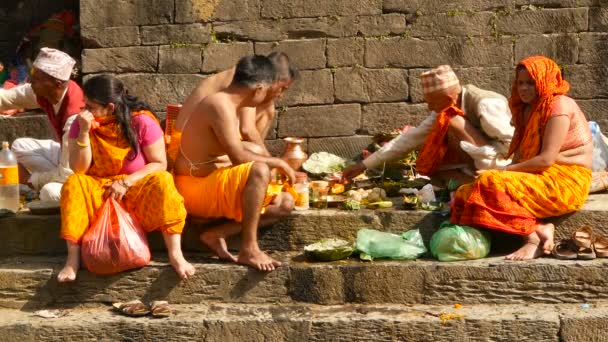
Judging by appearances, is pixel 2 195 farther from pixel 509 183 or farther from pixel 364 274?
pixel 509 183

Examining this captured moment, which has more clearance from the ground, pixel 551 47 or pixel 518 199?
pixel 551 47

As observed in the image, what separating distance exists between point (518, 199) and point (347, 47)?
8.70 ft

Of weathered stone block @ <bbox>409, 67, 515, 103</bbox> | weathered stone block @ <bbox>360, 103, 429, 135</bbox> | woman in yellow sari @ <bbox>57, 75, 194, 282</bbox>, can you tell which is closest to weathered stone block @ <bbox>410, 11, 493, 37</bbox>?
weathered stone block @ <bbox>409, 67, 515, 103</bbox>

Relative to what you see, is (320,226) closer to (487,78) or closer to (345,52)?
(345,52)

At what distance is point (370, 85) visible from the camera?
8719 millimetres

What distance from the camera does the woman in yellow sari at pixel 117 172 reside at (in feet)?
21.2

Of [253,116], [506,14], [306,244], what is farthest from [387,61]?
[306,244]

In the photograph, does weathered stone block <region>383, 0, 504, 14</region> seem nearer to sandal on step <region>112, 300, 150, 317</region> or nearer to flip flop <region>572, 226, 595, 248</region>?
flip flop <region>572, 226, 595, 248</region>

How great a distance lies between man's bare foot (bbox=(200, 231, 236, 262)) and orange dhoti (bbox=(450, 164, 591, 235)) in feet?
4.68

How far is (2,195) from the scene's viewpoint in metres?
7.19

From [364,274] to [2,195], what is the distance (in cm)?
257

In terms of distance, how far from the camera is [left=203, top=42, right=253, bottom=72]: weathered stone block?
8719 mm

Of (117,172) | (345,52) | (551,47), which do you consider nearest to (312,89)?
(345,52)

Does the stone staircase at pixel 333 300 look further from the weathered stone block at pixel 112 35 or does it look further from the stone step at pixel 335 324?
the weathered stone block at pixel 112 35
